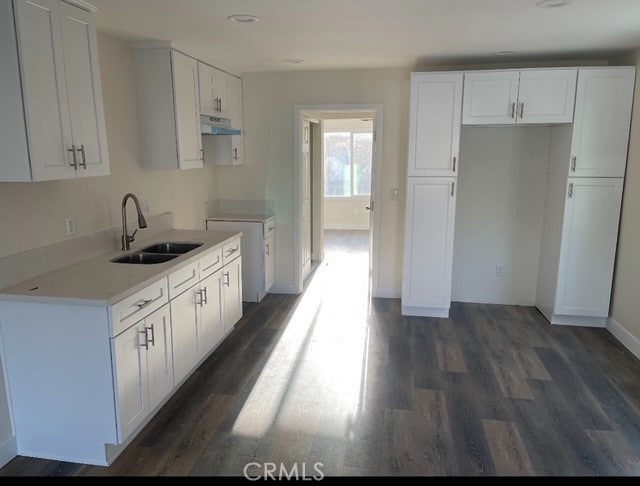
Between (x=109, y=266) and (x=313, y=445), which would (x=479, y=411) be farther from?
(x=109, y=266)

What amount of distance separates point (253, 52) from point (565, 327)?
3831 mm

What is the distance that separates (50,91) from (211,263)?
5.18 ft

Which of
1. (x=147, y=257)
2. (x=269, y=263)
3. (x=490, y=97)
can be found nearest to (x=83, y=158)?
(x=147, y=257)

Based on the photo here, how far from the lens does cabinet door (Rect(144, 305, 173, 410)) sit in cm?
261

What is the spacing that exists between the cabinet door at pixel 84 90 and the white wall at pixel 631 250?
4108 millimetres

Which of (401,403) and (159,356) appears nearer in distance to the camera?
(159,356)

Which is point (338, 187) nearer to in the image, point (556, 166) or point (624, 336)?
point (556, 166)

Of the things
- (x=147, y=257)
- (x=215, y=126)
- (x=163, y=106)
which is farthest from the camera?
(x=215, y=126)

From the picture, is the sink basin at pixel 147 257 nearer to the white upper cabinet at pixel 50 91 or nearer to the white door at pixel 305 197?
the white upper cabinet at pixel 50 91

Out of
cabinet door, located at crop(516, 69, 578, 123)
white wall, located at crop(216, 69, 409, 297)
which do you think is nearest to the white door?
white wall, located at crop(216, 69, 409, 297)

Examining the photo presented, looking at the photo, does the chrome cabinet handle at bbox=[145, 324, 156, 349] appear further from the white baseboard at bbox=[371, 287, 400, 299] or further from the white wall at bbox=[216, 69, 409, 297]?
the white baseboard at bbox=[371, 287, 400, 299]

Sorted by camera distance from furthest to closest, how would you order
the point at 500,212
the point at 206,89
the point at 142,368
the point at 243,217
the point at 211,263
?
the point at 243,217 → the point at 500,212 → the point at 206,89 → the point at 211,263 → the point at 142,368

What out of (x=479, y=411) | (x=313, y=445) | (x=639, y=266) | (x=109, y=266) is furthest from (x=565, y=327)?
(x=109, y=266)

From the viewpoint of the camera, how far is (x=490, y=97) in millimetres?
4086
